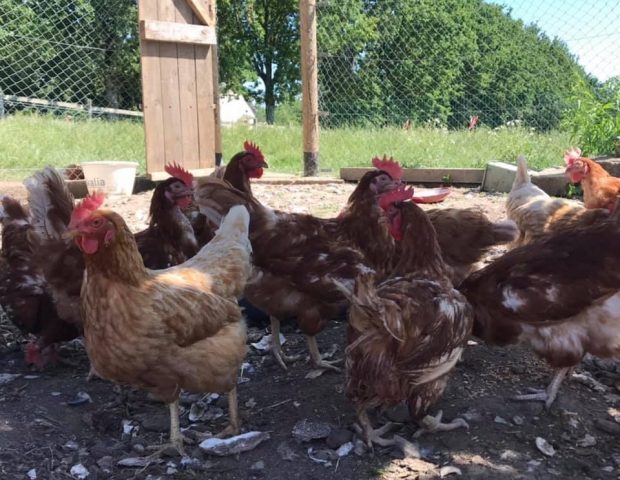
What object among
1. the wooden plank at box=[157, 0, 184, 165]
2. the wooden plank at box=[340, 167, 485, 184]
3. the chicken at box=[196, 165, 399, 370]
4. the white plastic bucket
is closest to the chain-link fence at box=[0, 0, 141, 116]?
the wooden plank at box=[157, 0, 184, 165]

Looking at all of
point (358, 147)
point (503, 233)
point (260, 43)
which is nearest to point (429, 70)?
point (358, 147)

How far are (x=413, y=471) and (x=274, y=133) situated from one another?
9.13 m

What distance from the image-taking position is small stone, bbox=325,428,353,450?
7.85 feet

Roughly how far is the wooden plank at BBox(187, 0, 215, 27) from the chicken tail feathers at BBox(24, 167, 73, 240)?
4.22 meters

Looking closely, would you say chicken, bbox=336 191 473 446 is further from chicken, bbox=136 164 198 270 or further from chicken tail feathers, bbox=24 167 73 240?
chicken tail feathers, bbox=24 167 73 240

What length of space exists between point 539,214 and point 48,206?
3.21m

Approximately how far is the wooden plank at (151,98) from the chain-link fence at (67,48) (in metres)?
1.65

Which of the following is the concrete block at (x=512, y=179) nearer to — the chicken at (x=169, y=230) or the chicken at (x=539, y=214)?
the chicken at (x=539, y=214)

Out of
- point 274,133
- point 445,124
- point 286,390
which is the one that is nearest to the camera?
point 286,390

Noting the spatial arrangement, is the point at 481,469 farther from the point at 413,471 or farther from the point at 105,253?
the point at 105,253

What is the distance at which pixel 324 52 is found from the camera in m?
7.63

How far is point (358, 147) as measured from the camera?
322 inches

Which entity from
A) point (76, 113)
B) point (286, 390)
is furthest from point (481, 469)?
point (76, 113)

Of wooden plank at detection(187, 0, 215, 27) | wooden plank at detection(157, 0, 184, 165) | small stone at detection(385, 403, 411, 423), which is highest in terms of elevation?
wooden plank at detection(187, 0, 215, 27)
